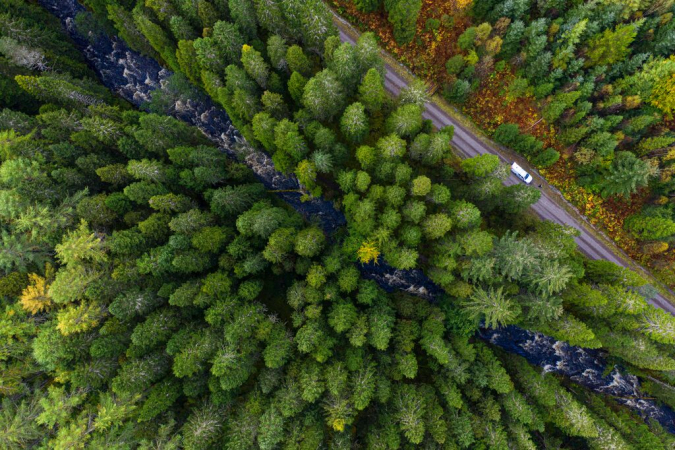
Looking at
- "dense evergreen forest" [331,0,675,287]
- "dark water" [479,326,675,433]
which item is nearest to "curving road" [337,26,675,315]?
"dense evergreen forest" [331,0,675,287]

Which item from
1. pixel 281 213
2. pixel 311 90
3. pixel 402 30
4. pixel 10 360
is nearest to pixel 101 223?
pixel 10 360

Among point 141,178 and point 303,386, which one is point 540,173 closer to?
point 303,386

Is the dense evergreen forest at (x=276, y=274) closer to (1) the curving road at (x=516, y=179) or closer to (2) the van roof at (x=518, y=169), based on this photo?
(2) the van roof at (x=518, y=169)

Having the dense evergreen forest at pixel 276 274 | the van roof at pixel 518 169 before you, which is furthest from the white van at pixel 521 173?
the dense evergreen forest at pixel 276 274

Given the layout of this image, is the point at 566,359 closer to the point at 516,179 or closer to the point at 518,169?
the point at 516,179

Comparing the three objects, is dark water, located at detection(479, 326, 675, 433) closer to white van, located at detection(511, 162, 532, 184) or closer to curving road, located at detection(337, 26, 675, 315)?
curving road, located at detection(337, 26, 675, 315)

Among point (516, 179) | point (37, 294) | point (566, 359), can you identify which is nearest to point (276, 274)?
point (37, 294)
